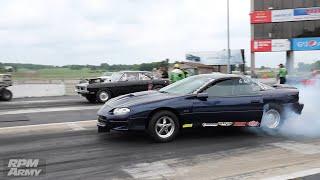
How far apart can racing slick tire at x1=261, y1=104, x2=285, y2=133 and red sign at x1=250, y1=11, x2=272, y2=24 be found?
57084 mm

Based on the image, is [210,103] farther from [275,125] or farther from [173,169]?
[173,169]

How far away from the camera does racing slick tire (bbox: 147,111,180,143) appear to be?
28.6ft

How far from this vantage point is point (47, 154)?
7.88 m

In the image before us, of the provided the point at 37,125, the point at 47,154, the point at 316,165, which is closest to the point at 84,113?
the point at 37,125

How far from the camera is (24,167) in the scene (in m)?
7.02

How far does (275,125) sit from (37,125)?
5.50m

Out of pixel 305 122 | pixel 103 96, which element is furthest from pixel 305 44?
pixel 305 122

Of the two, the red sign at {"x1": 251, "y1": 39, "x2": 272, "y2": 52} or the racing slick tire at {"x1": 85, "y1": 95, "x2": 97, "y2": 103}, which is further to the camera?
the red sign at {"x1": 251, "y1": 39, "x2": 272, "y2": 52}

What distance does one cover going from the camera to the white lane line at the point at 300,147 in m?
8.27

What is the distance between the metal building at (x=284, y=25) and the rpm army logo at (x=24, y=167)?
59887 millimetres

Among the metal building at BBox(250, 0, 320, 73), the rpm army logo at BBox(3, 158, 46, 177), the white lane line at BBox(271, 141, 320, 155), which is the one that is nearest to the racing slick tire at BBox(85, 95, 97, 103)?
the white lane line at BBox(271, 141, 320, 155)

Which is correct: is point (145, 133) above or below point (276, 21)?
below

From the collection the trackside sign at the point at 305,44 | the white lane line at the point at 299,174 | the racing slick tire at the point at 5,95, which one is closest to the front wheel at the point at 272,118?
the white lane line at the point at 299,174

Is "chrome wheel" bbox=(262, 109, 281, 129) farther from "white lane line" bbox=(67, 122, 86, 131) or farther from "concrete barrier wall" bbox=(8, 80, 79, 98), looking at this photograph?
"concrete barrier wall" bbox=(8, 80, 79, 98)
